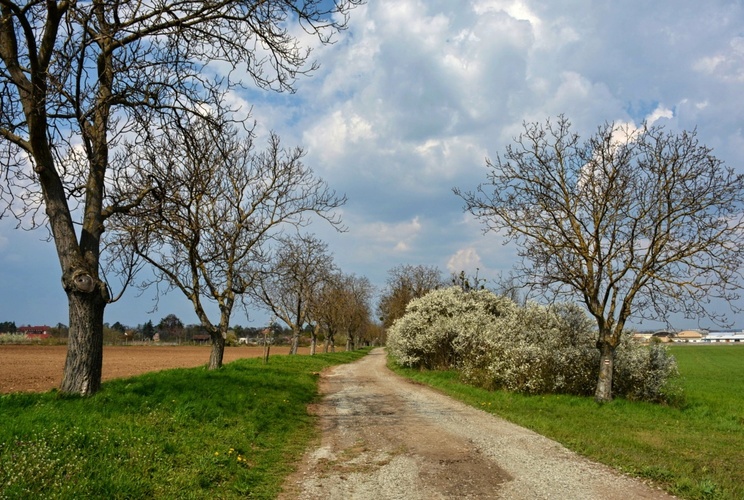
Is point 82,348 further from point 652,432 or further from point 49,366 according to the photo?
point 49,366

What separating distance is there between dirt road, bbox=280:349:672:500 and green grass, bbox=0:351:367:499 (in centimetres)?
61

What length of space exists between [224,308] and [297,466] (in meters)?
12.4

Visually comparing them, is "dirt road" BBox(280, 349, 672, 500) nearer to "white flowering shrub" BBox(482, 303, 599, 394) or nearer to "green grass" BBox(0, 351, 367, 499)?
"green grass" BBox(0, 351, 367, 499)

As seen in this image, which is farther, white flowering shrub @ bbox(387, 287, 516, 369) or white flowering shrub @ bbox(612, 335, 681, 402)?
white flowering shrub @ bbox(387, 287, 516, 369)

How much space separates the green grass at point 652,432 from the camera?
6.77 meters

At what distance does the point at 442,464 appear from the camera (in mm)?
7168

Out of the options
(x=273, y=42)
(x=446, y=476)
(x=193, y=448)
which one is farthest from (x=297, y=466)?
(x=273, y=42)

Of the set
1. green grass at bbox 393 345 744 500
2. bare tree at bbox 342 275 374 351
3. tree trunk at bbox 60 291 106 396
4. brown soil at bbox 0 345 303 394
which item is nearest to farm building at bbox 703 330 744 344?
bare tree at bbox 342 275 374 351

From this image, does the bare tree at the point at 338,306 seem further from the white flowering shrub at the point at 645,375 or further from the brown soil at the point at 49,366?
the white flowering shrub at the point at 645,375

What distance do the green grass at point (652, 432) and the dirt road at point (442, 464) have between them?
50 centimetres

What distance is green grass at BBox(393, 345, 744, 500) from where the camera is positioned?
6.77 m

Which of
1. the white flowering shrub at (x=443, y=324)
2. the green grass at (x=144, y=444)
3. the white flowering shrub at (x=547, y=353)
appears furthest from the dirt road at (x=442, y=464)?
the white flowering shrub at (x=443, y=324)

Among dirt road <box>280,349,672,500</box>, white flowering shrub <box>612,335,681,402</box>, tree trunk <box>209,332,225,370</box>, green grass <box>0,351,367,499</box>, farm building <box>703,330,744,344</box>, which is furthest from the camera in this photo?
farm building <box>703,330,744,344</box>

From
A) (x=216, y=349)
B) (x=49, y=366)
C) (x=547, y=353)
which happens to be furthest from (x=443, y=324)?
(x=49, y=366)
